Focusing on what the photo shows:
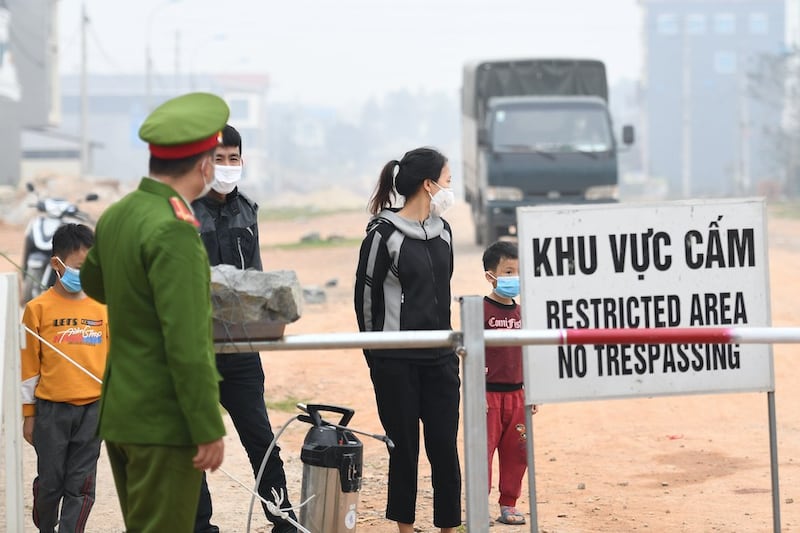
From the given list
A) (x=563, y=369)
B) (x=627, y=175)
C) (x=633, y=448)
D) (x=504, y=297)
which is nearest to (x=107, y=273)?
(x=563, y=369)

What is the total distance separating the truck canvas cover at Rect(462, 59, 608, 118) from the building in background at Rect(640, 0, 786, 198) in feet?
189

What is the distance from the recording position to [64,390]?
5914mm

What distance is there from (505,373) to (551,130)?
17546 millimetres

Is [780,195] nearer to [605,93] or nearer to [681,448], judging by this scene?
[605,93]

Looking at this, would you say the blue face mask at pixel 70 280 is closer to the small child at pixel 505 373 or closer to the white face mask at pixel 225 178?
the white face mask at pixel 225 178

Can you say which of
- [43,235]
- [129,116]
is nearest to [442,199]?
[43,235]

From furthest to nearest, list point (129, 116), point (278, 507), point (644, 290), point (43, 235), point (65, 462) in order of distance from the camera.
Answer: point (129, 116) < point (43, 235) < point (65, 462) < point (278, 507) < point (644, 290)

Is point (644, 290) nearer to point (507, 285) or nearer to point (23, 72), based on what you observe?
point (507, 285)

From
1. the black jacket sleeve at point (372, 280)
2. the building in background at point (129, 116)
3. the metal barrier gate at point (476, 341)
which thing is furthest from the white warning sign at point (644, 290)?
the building in background at point (129, 116)

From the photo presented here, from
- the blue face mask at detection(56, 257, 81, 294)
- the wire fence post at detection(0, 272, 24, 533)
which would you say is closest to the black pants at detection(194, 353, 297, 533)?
the blue face mask at detection(56, 257, 81, 294)

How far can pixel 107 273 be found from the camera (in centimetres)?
404

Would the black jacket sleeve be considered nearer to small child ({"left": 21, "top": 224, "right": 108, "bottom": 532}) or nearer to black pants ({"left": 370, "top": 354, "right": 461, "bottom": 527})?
black pants ({"left": 370, "top": 354, "right": 461, "bottom": 527})

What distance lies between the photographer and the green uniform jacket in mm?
3797

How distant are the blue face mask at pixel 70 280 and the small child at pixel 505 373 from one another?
2016 mm
